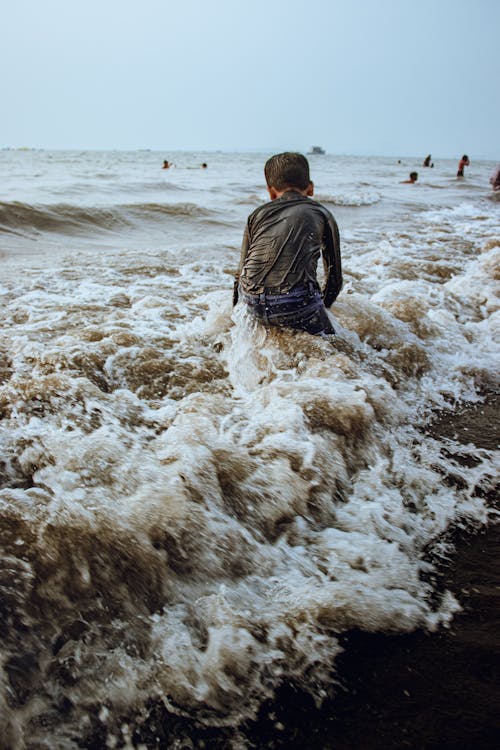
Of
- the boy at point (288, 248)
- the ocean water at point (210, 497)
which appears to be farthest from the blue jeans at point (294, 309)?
the ocean water at point (210, 497)

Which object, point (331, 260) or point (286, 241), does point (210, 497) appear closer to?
point (286, 241)

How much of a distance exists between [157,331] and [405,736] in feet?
10.8

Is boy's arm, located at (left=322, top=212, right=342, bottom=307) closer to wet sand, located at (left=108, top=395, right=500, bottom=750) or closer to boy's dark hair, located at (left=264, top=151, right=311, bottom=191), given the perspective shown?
boy's dark hair, located at (left=264, top=151, right=311, bottom=191)

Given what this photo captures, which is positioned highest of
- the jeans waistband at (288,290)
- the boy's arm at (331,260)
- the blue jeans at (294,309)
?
the boy's arm at (331,260)

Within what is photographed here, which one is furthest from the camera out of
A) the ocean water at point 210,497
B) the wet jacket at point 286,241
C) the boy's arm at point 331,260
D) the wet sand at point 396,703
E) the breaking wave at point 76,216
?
the breaking wave at point 76,216

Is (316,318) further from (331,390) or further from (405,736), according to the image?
(405,736)

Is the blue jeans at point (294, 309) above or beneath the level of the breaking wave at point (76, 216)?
beneath

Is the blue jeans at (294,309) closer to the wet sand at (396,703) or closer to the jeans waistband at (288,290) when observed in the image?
the jeans waistband at (288,290)

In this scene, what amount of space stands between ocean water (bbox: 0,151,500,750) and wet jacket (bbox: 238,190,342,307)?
0.42 metres

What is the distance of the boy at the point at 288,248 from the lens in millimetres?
3234

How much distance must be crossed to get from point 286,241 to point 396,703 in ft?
9.07

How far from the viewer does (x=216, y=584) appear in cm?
160

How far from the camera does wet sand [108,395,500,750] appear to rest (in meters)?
1.16

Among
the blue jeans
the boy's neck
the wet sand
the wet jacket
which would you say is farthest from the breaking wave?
the wet sand
